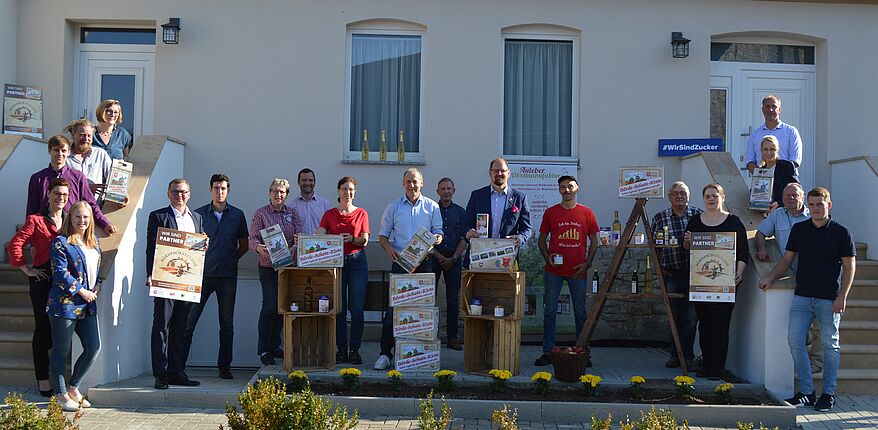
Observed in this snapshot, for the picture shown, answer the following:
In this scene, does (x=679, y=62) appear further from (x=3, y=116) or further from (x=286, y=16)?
(x=3, y=116)

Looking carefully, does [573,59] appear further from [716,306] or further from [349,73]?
[716,306]

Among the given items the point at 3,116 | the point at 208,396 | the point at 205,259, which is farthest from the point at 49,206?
the point at 3,116

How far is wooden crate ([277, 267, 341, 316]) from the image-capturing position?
8.34 metres

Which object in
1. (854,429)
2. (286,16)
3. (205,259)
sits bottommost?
(854,429)

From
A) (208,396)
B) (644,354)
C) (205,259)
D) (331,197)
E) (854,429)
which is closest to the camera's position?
(854,429)

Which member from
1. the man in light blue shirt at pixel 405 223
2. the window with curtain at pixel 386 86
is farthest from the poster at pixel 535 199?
the man in light blue shirt at pixel 405 223

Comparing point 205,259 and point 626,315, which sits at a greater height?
point 205,259

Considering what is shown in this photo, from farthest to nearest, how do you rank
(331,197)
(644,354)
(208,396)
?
(331,197)
(644,354)
(208,396)

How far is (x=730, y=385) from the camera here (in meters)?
7.72

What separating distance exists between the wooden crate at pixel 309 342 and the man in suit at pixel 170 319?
0.94 metres

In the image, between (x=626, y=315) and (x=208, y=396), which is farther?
(x=626, y=315)

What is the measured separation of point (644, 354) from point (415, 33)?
5.00 metres

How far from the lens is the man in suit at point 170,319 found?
26.1ft

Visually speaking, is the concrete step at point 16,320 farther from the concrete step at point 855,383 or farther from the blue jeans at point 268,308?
the concrete step at point 855,383
